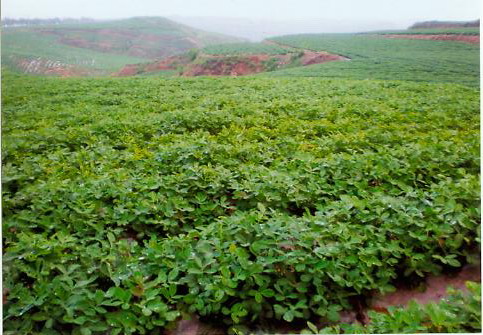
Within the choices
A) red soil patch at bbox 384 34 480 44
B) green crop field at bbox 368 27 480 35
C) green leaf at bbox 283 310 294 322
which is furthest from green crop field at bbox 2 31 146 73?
red soil patch at bbox 384 34 480 44

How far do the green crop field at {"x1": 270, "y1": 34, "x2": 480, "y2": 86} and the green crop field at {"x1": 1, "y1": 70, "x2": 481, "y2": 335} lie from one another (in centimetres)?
14

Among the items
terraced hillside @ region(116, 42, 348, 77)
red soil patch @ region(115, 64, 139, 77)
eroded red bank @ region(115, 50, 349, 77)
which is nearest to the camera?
red soil patch @ region(115, 64, 139, 77)

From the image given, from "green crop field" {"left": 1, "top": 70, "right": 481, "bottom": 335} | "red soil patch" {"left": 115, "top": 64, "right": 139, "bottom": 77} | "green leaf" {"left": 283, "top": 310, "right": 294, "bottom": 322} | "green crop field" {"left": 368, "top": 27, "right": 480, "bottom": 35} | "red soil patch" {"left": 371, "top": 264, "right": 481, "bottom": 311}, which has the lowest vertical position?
"red soil patch" {"left": 371, "top": 264, "right": 481, "bottom": 311}

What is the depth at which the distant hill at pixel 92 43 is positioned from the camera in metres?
3.28

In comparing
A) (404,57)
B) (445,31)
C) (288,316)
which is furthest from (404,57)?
(288,316)

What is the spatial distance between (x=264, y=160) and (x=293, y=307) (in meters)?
1.78

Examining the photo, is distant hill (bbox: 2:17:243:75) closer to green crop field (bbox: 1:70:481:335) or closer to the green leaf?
green crop field (bbox: 1:70:481:335)

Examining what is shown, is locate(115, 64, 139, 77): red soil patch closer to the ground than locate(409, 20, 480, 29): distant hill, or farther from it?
closer to the ground

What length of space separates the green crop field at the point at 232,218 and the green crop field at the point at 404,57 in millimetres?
141

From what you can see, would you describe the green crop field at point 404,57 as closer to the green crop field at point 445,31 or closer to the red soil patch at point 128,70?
the green crop field at point 445,31

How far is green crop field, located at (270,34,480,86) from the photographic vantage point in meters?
3.56

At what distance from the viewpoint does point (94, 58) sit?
16.7 ft

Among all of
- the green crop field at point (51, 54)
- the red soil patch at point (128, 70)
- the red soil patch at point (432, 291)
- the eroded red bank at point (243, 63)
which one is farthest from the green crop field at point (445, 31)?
the red soil patch at point (128, 70)

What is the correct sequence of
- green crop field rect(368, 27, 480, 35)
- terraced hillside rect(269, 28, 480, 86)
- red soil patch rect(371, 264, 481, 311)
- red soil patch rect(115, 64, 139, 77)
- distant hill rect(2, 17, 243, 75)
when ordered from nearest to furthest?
red soil patch rect(371, 264, 481, 311) → green crop field rect(368, 27, 480, 35) → distant hill rect(2, 17, 243, 75) → terraced hillside rect(269, 28, 480, 86) → red soil patch rect(115, 64, 139, 77)
